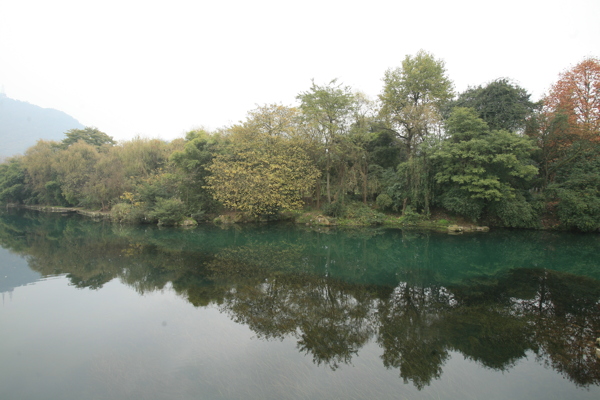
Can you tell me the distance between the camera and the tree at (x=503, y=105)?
68.1ft

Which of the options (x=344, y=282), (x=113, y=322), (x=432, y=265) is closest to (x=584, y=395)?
(x=344, y=282)

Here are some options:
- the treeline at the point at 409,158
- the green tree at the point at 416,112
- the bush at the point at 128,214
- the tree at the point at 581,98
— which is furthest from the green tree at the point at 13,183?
the tree at the point at 581,98

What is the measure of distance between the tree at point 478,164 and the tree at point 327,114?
7473 millimetres

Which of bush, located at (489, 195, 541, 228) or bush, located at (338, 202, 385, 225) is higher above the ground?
bush, located at (489, 195, 541, 228)

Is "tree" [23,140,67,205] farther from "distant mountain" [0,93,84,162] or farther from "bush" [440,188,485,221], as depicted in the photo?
"distant mountain" [0,93,84,162]

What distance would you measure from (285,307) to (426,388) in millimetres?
3930

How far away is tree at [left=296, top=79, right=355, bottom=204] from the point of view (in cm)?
2283

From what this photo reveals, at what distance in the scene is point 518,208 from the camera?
1980cm

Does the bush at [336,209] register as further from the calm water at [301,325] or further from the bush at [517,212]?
the bush at [517,212]

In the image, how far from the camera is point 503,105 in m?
21.0

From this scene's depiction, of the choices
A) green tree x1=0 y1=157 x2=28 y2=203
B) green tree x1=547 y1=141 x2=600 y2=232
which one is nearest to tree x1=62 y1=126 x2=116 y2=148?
green tree x1=0 y1=157 x2=28 y2=203

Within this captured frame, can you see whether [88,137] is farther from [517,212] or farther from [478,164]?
[517,212]

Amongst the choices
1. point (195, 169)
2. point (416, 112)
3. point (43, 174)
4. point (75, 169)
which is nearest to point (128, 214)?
point (195, 169)

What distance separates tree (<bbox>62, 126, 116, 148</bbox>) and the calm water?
120 ft
